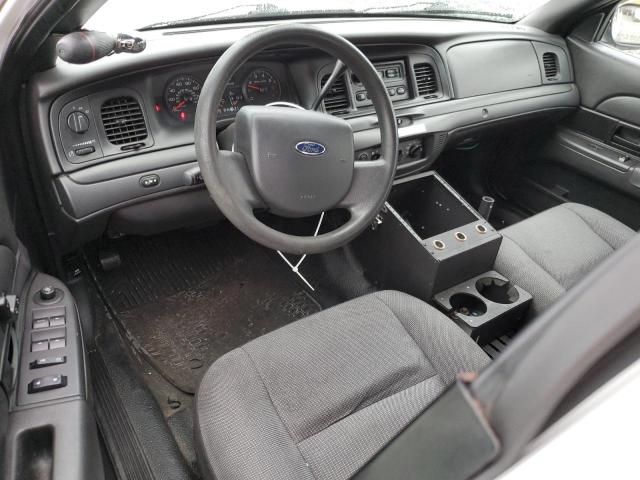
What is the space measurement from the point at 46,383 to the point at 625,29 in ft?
8.47

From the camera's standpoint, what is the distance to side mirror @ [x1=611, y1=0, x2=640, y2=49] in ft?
7.59

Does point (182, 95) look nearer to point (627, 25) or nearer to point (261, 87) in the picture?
point (261, 87)

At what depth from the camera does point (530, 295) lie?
166 cm

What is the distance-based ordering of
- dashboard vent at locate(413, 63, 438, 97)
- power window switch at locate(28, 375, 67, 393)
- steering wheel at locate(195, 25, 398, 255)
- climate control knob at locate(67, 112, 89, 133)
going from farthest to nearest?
dashboard vent at locate(413, 63, 438, 97) → climate control knob at locate(67, 112, 89, 133) → steering wheel at locate(195, 25, 398, 255) → power window switch at locate(28, 375, 67, 393)

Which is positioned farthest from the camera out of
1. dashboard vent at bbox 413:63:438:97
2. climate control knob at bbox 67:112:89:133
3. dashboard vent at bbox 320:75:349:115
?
dashboard vent at bbox 413:63:438:97

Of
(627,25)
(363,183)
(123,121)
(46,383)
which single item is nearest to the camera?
(46,383)

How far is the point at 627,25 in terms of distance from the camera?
7.70 feet

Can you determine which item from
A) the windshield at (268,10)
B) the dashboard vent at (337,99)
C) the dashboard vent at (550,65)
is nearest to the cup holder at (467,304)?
the dashboard vent at (337,99)

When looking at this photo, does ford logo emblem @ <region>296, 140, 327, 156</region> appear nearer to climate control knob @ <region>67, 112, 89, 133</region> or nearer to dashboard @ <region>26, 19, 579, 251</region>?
dashboard @ <region>26, 19, 579, 251</region>

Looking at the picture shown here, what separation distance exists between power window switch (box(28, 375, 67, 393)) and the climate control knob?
63 centimetres

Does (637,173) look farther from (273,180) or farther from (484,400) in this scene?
(484,400)

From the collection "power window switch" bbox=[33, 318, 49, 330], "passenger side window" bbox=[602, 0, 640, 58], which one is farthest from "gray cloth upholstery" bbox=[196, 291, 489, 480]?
"passenger side window" bbox=[602, 0, 640, 58]

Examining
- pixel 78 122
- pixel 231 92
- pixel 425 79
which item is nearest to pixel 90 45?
pixel 78 122

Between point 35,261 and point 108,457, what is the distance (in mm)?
546
